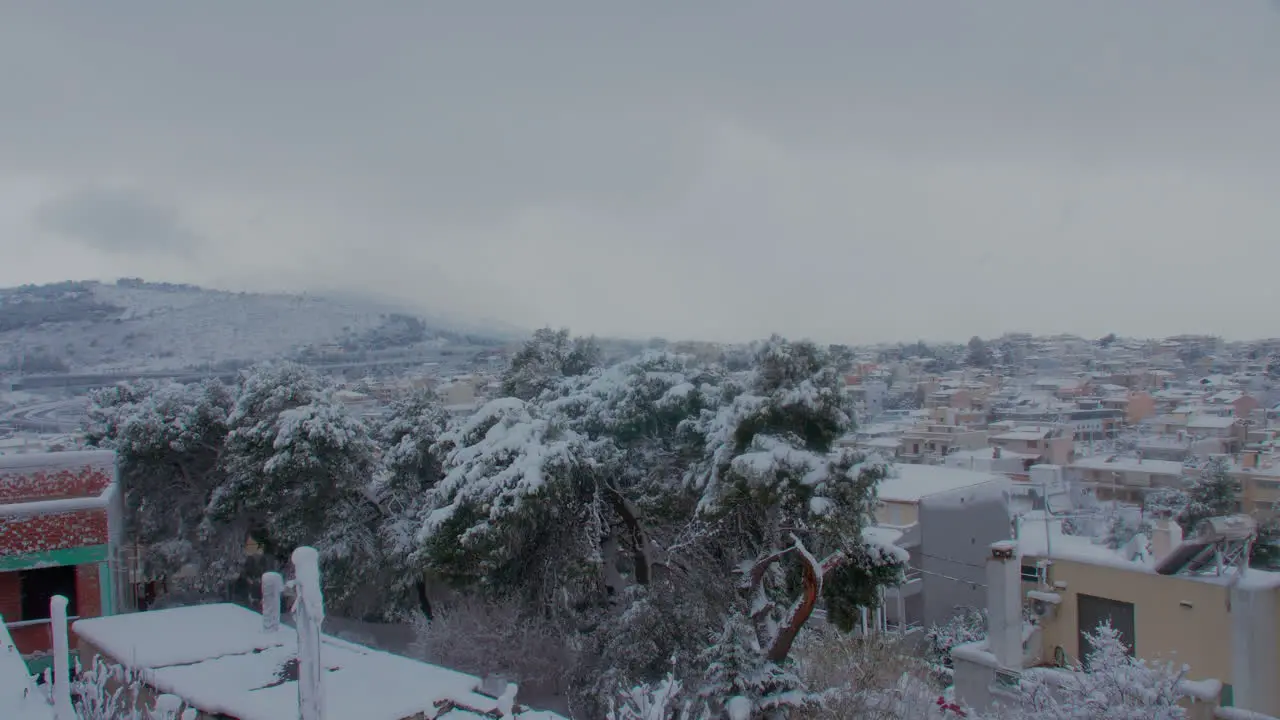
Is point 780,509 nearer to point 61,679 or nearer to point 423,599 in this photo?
point 423,599

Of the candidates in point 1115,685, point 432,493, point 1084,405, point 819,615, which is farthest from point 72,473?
point 1084,405

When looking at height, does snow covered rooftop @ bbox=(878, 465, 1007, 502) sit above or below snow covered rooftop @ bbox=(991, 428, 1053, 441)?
below

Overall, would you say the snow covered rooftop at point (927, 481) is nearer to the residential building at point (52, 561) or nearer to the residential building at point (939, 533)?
the residential building at point (939, 533)

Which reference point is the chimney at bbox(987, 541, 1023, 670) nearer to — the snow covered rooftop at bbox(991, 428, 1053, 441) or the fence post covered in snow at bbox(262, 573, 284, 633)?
the fence post covered in snow at bbox(262, 573, 284, 633)

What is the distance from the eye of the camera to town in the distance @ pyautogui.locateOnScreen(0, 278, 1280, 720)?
22.7ft

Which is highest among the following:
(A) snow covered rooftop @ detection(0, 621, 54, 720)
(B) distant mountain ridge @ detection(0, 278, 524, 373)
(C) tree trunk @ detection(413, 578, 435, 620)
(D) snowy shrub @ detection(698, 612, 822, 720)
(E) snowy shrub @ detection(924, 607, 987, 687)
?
(B) distant mountain ridge @ detection(0, 278, 524, 373)

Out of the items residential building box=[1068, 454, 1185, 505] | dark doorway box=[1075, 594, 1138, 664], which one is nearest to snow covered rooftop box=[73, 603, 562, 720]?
dark doorway box=[1075, 594, 1138, 664]

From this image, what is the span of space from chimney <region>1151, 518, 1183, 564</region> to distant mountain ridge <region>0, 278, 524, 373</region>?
10.4 meters

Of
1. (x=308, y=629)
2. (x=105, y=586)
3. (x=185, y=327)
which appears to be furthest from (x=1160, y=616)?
(x=185, y=327)

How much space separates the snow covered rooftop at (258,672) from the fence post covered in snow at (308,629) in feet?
9.68

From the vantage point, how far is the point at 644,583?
10.9 m

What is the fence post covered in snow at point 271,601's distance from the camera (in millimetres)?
7883

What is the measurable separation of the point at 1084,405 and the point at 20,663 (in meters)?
16.9

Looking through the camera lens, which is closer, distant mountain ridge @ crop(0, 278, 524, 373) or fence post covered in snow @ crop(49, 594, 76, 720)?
fence post covered in snow @ crop(49, 594, 76, 720)
